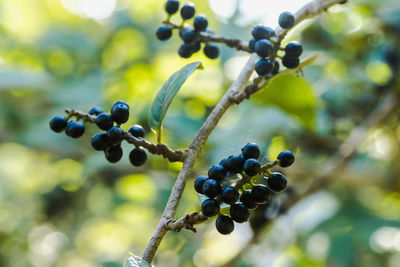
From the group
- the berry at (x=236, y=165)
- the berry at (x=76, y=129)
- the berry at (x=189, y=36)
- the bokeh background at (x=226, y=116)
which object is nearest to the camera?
the berry at (x=236, y=165)

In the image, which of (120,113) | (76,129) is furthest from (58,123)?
(120,113)

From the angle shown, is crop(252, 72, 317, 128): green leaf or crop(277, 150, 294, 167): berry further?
crop(252, 72, 317, 128): green leaf

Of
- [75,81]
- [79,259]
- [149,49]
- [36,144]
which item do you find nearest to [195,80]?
[149,49]

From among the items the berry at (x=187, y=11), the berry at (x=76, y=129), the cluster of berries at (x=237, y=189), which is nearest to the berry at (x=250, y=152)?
the cluster of berries at (x=237, y=189)

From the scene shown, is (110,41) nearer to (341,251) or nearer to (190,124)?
(190,124)

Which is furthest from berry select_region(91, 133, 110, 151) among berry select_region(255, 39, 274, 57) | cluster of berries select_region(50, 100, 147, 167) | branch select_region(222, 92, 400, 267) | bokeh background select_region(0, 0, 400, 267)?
branch select_region(222, 92, 400, 267)

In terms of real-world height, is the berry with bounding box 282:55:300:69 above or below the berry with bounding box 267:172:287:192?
above

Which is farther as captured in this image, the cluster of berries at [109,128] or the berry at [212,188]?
the cluster of berries at [109,128]

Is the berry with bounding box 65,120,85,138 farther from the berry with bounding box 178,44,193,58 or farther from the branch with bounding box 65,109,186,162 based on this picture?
the berry with bounding box 178,44,193,58

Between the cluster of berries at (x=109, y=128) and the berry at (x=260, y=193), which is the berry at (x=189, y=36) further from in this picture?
the berry at (x=260, y=193)
